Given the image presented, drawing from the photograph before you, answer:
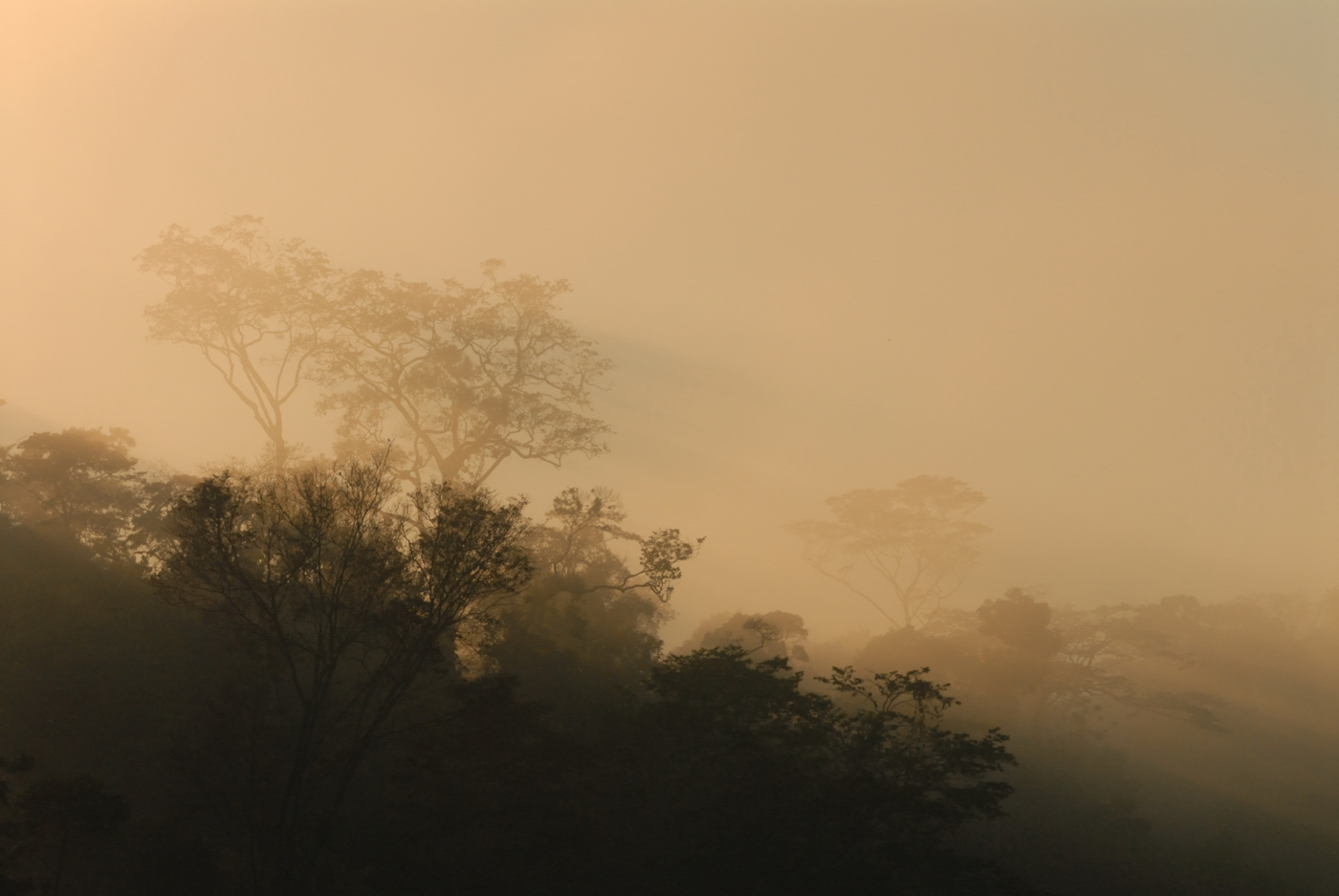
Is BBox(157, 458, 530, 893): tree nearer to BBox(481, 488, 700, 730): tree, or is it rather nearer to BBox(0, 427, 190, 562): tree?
BBox(481, 488, 700, 730): tree

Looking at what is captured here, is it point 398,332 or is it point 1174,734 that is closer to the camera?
point 398,332

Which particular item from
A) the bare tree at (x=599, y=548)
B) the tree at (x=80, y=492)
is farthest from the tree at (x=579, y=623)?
the tree at (x=80, y=492)

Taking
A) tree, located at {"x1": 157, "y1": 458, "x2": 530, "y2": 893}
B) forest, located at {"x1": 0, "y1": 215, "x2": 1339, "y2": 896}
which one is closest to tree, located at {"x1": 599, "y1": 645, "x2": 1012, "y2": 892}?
forest, located at {"x1": 0, "y1": 215, "x2": 1339, "y2": 896}

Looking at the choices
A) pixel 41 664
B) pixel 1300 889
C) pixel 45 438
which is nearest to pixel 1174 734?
pixel 1300 889

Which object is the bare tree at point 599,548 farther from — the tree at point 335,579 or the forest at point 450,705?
the tree at point 335,579

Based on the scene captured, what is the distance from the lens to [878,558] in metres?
69.6

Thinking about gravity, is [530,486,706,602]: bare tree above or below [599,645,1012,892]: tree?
above

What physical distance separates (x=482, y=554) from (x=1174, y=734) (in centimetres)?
6388

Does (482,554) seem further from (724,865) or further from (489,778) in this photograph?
(724,865)

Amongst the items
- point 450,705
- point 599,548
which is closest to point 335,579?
point 450,705

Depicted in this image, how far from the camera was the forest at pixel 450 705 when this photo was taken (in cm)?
2389

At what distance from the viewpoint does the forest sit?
23891 millimetres

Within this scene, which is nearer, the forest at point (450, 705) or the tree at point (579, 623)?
the forest at point (450, 705)

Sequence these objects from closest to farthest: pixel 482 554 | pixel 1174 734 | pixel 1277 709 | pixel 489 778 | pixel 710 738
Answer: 1. pixel 482 554
2. pixel 489 778
3. pixel 710 738
4. pixel 1174 734
5. pixel 1277 709
